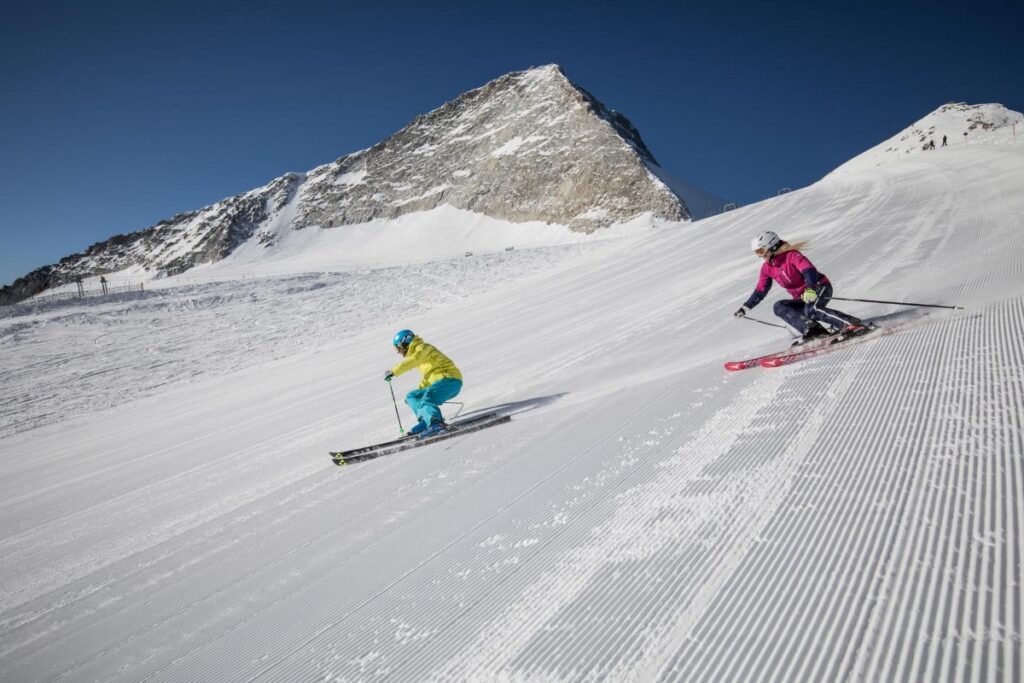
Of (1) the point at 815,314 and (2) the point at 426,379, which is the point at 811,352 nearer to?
(1) the point at 815,314

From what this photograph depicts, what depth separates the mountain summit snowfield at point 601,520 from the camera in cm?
193

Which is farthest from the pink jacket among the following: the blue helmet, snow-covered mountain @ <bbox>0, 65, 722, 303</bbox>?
snow-covered mountain @ <bbox>0, 65, 722, 303</bbox>

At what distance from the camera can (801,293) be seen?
20.2ft

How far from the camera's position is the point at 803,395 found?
13.5ft

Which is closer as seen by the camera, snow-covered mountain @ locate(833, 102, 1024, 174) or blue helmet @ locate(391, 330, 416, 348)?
blue helmet @ locate(391, 330, 416, 348)

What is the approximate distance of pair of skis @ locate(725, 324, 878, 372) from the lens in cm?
518

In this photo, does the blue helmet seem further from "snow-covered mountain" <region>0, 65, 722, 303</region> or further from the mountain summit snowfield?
"snow-covered mountain" <region>0, 65, 722, 303</region>

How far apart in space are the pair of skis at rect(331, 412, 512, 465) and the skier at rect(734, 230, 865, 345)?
3886mm

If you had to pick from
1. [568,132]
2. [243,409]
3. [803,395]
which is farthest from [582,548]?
[568,132]

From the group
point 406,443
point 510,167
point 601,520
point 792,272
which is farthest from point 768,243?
point 510,167

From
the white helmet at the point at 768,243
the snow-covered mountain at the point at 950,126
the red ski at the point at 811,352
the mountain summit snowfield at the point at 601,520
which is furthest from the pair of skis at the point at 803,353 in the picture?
the snow-covered mountain at the point at 950,126

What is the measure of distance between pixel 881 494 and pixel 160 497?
6977mm

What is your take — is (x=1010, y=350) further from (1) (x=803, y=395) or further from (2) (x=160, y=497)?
(2) (x=160, y=497)

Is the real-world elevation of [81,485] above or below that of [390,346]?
below
